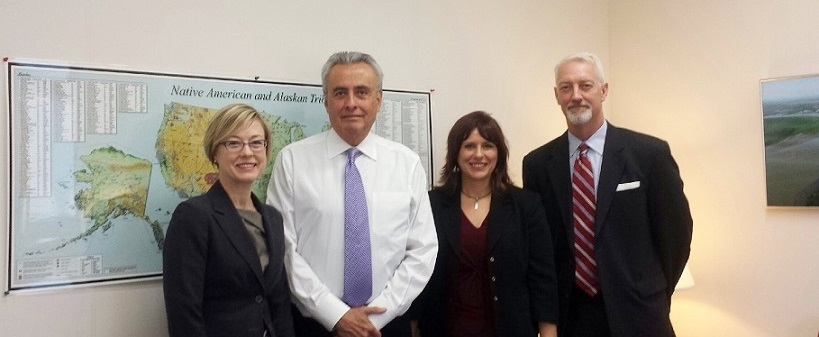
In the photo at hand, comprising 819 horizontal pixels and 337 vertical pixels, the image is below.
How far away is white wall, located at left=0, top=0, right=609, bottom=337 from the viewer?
1.89m

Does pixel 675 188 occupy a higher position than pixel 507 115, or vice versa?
pixel 507 115

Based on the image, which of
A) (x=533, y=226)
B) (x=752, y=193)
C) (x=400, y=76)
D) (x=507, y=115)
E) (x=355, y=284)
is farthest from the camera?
(x=507, y=115)

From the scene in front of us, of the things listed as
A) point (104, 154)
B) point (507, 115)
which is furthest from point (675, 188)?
point (104, 154)

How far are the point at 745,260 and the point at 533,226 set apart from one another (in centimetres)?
134

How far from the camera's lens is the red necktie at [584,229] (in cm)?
227

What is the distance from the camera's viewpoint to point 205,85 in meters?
2.15

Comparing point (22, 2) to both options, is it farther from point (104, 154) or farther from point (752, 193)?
point (752, 193)

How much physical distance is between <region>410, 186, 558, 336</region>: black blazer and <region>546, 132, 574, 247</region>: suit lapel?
3.8 inches

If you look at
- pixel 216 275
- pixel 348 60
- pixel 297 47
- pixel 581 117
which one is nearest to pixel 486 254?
pixel 581 117

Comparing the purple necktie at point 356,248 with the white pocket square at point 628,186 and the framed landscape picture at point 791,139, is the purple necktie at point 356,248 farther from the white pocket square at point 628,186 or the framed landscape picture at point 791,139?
the framed landscape picture at point 791,139

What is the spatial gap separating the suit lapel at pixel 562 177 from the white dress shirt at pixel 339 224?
20.1 inches

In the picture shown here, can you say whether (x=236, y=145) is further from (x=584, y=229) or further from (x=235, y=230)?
(x=584, y=229)

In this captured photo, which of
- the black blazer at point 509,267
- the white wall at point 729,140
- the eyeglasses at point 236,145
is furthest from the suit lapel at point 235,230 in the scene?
the white wall at point 729,140

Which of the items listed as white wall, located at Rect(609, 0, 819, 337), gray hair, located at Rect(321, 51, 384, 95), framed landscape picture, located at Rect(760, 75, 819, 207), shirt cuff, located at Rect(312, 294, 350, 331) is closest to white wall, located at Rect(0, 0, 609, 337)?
gray hair, located at Rect(321, 51, 384, 95)
